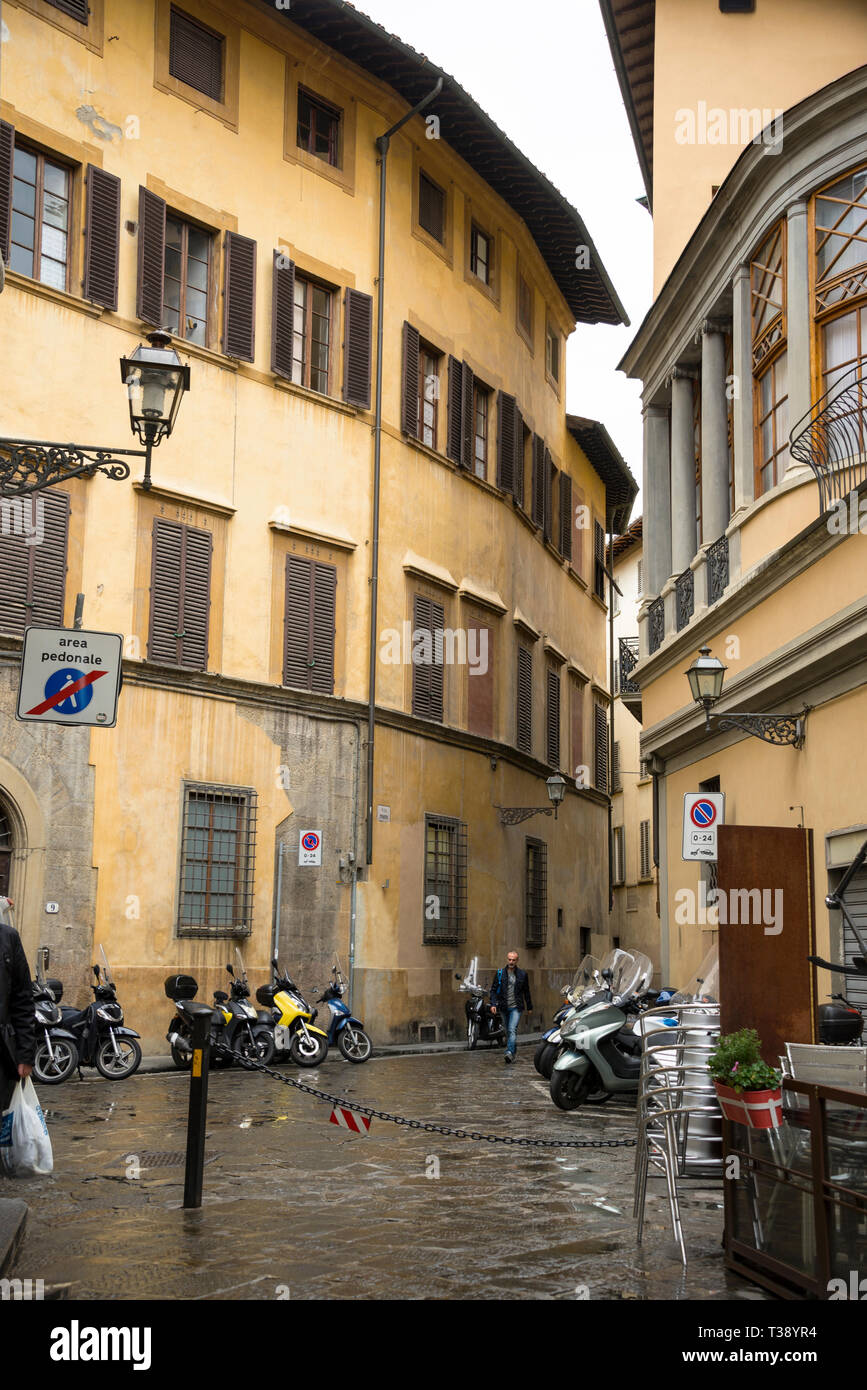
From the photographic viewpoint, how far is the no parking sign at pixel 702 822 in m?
16.0

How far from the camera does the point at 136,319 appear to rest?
19906 mm

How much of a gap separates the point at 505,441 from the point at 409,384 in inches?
157

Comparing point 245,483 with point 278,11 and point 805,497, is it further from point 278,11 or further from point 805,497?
point 805,497

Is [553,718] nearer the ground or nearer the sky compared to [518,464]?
nearer the ground

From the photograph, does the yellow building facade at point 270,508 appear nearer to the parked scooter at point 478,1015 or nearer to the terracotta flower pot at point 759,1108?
the parked scooter at point 478,1015

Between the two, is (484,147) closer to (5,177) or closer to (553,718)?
(5,177)

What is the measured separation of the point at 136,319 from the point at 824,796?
1141 centimetres

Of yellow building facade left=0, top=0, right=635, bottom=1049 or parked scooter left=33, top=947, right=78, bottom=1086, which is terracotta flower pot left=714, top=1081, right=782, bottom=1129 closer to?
parked scooter left=33, top=947, right=78, bottom=1086

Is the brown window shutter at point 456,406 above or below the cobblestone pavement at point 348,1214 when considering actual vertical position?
above

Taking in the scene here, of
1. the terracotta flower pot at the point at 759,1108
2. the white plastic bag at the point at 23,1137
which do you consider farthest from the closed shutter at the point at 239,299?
the terracotta flower pot at the point at 759,1108

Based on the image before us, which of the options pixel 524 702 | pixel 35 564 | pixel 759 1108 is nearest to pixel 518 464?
pixel 524 702

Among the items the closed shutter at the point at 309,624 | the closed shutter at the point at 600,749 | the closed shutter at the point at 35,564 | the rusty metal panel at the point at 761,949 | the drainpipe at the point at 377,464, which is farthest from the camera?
the closed shutter at the point at 600,749

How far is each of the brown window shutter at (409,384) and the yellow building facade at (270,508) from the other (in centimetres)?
7

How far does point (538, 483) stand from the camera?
99.7ft
